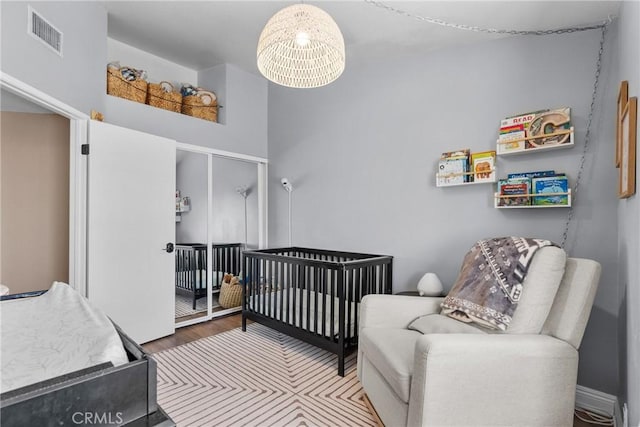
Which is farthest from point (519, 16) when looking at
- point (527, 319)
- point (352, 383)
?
point (352, 383)

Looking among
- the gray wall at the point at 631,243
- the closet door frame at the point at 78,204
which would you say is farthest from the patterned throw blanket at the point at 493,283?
the closet door frame at the point at 78,204

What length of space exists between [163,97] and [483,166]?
115 inches

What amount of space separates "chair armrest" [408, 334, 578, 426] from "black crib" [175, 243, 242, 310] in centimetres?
260

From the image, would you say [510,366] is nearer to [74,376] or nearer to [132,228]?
[74,376]

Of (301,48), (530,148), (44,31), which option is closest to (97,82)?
(44,31)

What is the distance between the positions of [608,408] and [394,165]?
2.14 meters

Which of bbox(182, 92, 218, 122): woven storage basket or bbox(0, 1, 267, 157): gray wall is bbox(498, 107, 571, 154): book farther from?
bbox(182, 92, 218, 122): woven storage basket

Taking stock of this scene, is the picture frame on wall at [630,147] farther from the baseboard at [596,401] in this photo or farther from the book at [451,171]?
the baseboard at [596,401]

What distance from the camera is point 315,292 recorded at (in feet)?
8.11

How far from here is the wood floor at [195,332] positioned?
2.77 m

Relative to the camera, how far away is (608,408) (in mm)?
1956

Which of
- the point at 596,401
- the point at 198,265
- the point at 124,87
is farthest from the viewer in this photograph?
the point at 198,265

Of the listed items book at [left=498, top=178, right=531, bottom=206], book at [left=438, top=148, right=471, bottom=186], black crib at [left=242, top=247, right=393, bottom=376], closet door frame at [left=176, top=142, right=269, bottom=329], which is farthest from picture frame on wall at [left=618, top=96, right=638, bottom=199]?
closet door frame at [left=176, top=142, right=269, bottom=329]

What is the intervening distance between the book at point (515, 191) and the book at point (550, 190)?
4 centimetres
